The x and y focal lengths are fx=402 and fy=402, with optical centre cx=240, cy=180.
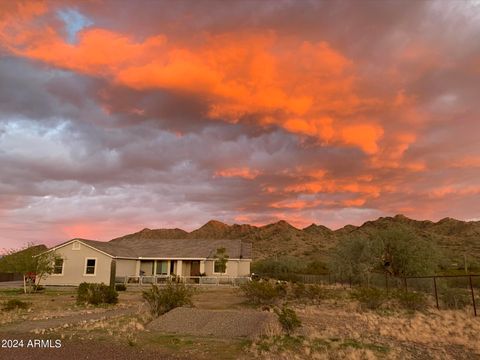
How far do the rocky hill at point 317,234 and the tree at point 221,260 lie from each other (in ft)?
99.4

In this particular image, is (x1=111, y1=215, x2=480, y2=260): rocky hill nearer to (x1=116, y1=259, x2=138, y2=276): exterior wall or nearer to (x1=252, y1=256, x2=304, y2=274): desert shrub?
(x1=252, y1=256, x2=304, y2=274): desert shrub

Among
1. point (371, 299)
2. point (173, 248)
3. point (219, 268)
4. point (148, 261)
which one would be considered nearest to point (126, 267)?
point (148, 261)

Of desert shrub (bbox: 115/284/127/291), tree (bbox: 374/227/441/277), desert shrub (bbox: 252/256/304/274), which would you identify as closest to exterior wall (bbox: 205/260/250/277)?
desert shrub (bbox: 115/284/127/291)

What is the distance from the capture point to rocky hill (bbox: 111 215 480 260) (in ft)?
285

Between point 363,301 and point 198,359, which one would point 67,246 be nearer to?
point 363,301

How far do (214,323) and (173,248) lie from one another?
35780 millimetres

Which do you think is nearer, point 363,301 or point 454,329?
point 454,329

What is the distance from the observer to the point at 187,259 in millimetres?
46406

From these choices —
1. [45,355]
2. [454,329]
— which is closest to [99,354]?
[45,355]

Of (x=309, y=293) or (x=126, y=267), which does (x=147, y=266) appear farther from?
(x=309, y=293)

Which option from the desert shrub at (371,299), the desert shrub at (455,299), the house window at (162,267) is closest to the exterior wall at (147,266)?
the house window at (162,267)

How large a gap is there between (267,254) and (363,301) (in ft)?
264

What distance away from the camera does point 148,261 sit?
4806 cm

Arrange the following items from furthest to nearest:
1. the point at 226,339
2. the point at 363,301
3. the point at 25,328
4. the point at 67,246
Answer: the point at 67,246 → the point at 363,301 → the point at 25,328 → the point at 226,339
